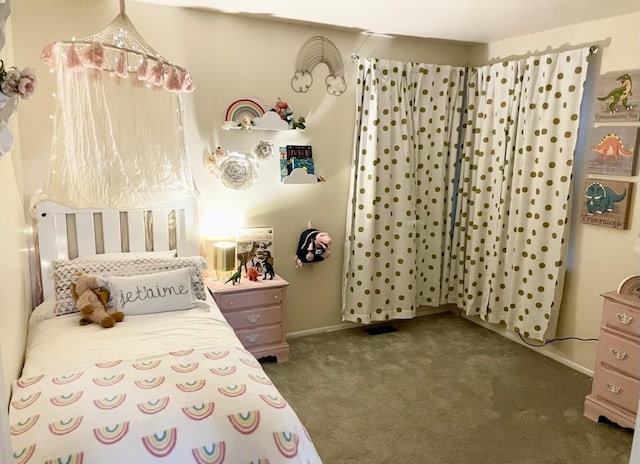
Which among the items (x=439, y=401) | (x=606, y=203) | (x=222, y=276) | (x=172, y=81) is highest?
(x=172, y=81)

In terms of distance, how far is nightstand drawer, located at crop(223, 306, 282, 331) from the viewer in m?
3.25

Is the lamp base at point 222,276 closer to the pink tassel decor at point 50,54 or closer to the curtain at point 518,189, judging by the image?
the pink tassel decor at point 50,54

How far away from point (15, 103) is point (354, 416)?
2.28m

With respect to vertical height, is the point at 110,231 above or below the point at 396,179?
below

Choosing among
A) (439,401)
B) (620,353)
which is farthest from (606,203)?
(439,401)

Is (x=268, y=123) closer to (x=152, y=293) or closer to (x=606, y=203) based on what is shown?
(x=152, y=293)

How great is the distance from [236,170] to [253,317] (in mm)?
1026

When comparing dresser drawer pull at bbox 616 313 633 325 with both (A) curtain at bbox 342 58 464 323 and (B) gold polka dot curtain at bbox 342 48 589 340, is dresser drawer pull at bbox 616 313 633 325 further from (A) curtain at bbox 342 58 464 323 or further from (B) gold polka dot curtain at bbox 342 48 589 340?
(A) curtain at bbox 342 58 464 323

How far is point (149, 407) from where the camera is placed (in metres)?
1.67

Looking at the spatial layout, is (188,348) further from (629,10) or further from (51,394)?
(629,10)

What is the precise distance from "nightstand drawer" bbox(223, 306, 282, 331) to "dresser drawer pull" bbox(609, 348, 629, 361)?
81.5 inches

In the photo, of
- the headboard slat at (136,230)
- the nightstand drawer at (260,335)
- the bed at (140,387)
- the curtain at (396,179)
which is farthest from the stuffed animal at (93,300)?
the curtain at (396,179)

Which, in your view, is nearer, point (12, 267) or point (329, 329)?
point (12, 267)

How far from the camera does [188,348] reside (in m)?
2.20
